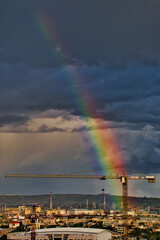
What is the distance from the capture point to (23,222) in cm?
17875

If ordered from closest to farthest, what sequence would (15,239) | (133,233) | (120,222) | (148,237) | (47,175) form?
1. (15,239)
2. (148,237)
3. (133,233)
4. (47,175)
5. (120,222)

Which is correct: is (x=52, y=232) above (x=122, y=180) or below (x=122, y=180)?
below

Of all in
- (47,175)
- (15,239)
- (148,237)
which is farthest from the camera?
(47,175)

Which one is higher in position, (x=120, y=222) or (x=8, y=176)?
(x=8, y=176)

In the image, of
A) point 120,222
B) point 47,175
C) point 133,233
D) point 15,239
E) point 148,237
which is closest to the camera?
point 15,239

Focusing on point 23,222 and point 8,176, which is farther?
point 23,222

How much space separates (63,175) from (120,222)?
33.7 metres

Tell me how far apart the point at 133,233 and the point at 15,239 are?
30372 millimetres

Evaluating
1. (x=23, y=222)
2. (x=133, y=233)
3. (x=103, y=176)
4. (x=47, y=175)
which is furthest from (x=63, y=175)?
(x=23, y=222)

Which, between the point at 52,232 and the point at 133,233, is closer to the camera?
the point at 52,232

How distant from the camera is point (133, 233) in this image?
432ft

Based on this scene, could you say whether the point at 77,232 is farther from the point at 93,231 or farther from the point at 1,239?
the point at 1,239

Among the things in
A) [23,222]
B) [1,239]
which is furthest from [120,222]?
[1,239]

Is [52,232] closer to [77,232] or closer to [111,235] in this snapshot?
[77,232]
